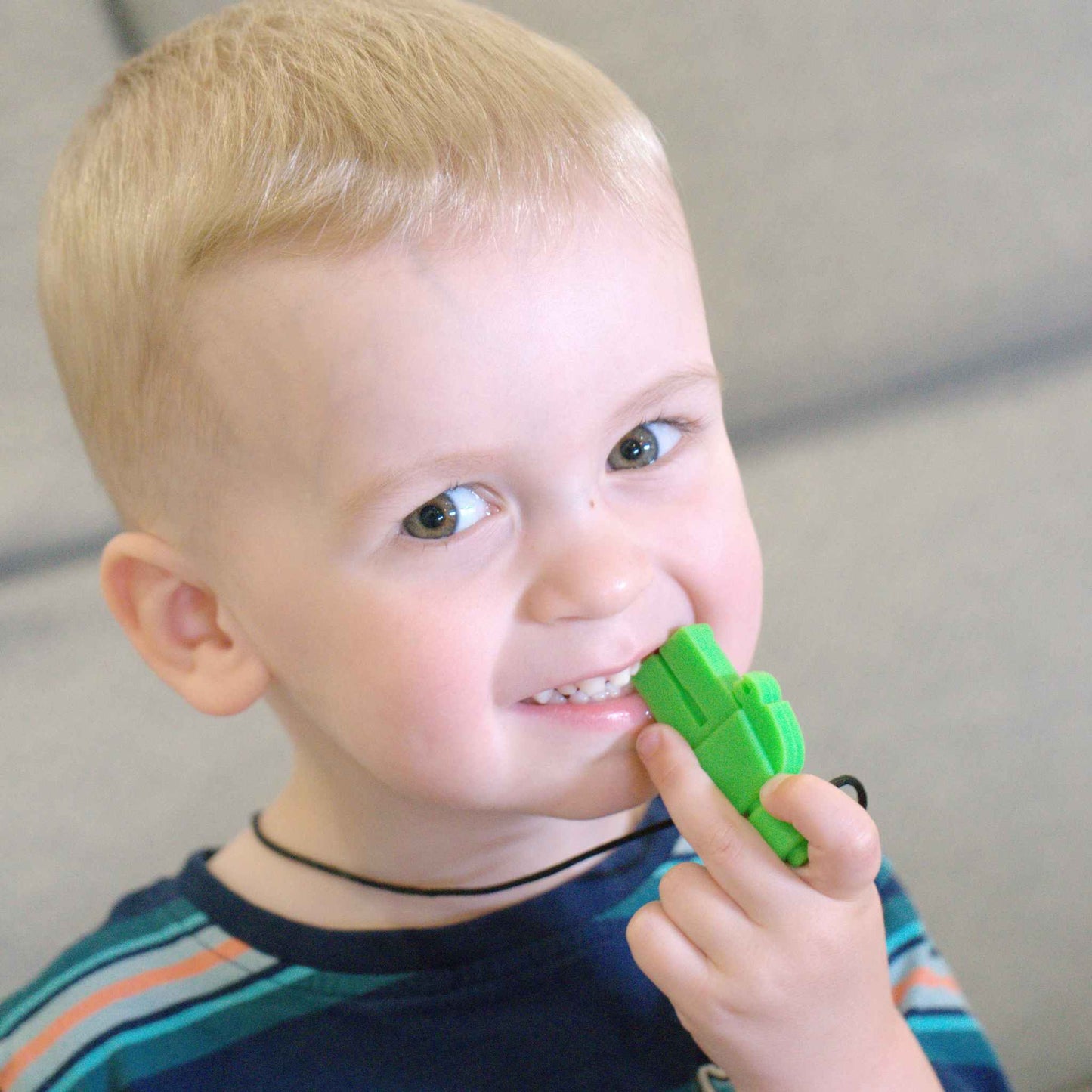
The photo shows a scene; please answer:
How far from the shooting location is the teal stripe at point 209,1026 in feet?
2.29

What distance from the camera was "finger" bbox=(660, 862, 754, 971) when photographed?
1.84 feet

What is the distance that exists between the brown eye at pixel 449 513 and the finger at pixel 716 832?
0.45 feet

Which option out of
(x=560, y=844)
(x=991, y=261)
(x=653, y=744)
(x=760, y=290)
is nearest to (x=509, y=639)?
(x=653, y=744)

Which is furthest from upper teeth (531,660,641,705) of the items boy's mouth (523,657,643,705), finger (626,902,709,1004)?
finger (626,902,709,1004)

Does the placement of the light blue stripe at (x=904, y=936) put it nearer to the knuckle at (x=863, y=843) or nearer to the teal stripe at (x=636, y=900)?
the teal stripe at (x=636, y=900)

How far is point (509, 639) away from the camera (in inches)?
22.1

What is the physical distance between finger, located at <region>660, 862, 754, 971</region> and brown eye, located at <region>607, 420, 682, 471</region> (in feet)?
0.65

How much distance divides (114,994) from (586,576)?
0.44m

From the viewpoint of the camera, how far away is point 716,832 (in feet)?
1.81

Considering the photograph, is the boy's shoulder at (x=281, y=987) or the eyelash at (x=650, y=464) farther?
the boy's shoulder at (x=281, y=987)

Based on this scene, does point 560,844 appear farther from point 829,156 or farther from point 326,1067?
point 829,156

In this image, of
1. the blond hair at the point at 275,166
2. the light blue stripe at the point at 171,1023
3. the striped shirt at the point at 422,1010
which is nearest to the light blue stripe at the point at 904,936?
the striped shirt at the point at 422,1010

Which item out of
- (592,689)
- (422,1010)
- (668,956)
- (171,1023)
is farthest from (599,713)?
(171,1023)

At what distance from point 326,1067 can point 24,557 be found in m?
0.50
